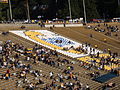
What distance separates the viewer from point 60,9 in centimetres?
8612

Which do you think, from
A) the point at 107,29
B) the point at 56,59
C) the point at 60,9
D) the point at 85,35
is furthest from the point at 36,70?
the point at 60,9

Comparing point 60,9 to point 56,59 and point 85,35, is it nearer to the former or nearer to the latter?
point 85,35

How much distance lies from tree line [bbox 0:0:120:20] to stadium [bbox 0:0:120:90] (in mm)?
29446

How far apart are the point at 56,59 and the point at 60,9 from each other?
54290mm

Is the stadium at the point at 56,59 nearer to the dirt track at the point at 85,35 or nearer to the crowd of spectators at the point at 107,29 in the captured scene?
the dirt track at the point at 85,35

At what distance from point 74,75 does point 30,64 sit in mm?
5092

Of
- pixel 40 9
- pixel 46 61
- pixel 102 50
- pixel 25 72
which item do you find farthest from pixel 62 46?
pixel 40 9

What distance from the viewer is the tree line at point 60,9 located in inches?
3290

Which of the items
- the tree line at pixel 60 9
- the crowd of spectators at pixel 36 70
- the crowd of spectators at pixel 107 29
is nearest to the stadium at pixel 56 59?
the crowd of spectators at pixel 36 70

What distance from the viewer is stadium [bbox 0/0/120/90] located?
82.9 feet

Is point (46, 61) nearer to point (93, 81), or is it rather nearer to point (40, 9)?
point (93, 81)

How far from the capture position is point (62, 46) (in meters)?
42.7

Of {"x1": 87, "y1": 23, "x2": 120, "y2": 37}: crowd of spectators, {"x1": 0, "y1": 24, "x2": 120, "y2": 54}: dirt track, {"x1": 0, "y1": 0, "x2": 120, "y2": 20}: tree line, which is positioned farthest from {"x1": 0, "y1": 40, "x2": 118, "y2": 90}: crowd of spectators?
{"x1": 0, "y1": 0, "x2": 120, "y2": 20}: tree line

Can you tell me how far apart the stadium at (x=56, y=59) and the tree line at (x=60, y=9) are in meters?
29.4
